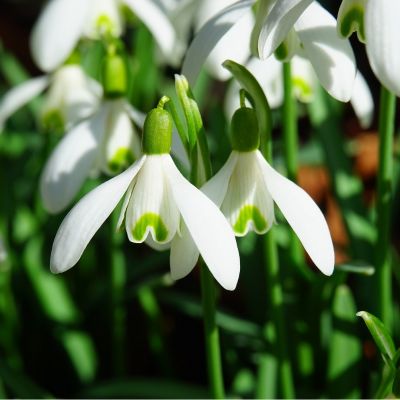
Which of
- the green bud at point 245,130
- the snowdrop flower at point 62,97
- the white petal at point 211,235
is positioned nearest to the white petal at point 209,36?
the green bud at point 245,130

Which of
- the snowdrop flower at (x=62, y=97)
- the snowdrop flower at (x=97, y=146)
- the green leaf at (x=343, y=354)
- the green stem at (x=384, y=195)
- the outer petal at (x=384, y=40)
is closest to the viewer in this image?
the outer petal at (x=384, y=40)

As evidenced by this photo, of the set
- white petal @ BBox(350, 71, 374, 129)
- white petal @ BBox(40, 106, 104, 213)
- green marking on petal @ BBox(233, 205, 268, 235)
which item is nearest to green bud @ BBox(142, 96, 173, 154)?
green marking on petal @ BBox(233, 205, 268, 235)

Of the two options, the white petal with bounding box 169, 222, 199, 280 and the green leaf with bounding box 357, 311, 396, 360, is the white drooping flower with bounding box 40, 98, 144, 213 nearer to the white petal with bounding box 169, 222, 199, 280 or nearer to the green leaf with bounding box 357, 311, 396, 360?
the white petal with bounding box 169, 222, 199, 280

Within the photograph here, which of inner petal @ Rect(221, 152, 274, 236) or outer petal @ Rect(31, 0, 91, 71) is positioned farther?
outer petal @ Rect(31, 0, 91, 71)

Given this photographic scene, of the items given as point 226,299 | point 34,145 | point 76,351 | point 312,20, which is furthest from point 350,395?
point 34,145

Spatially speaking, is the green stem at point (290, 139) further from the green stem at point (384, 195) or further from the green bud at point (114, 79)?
the green bud at point (114, 79)

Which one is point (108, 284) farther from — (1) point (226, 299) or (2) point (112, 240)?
(1) point (226, 299)

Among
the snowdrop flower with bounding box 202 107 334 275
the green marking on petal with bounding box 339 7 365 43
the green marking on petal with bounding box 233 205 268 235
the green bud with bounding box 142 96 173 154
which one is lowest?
the green marking on petal with bounding box 233 205 268 235
